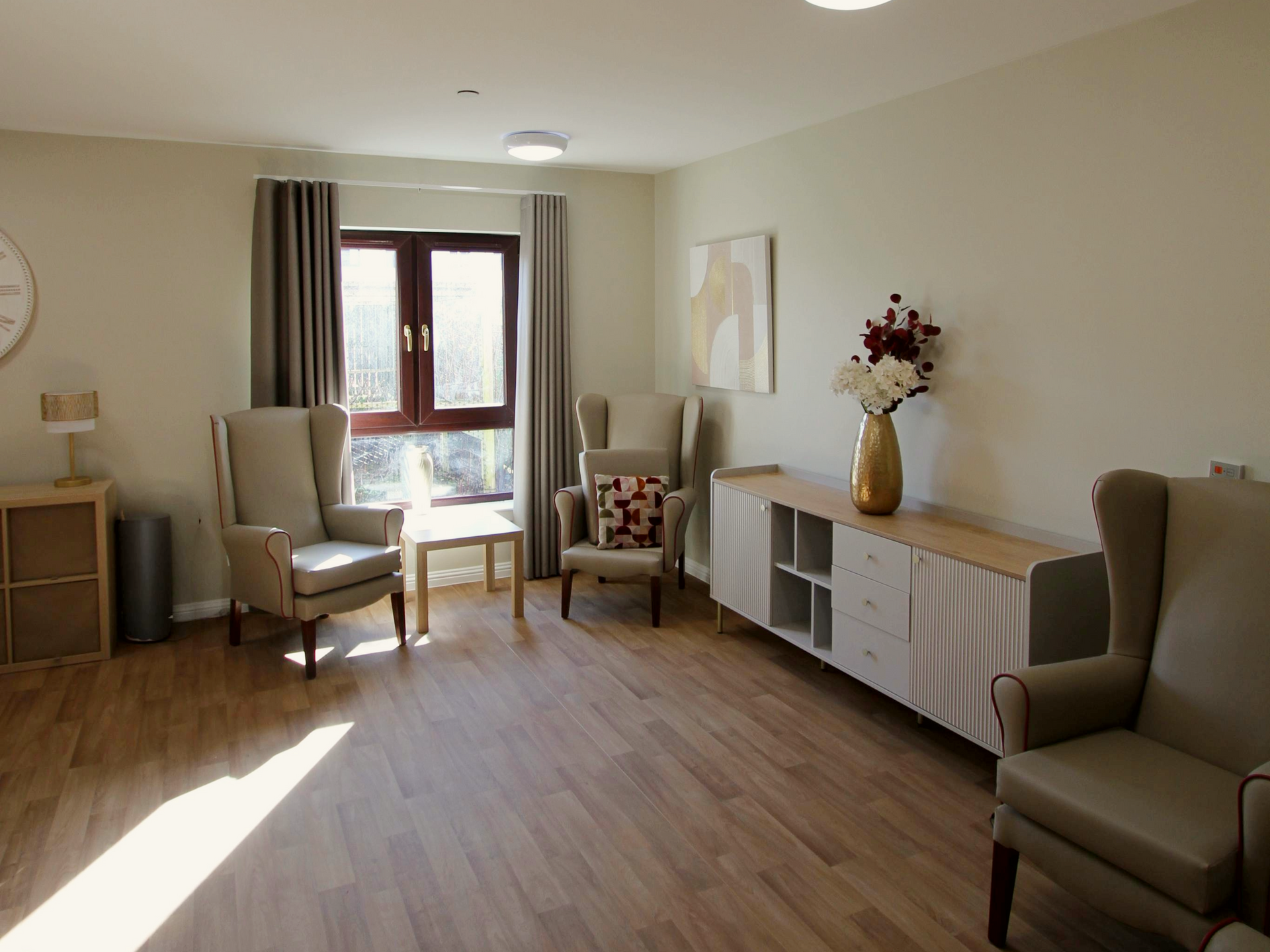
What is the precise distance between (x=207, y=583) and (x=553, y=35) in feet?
11.2

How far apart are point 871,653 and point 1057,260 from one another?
5.15 feet

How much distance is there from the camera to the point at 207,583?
4852mm

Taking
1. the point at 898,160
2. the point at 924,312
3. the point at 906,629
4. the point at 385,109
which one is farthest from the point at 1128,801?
the point at 385,109

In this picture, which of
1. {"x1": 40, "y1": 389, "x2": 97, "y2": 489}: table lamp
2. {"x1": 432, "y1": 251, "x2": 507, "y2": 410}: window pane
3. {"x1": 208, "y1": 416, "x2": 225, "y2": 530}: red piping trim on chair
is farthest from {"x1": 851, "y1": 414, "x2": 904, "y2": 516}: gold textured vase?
{"x1": 40, "y1": 389, "x2": 97, "y2": 489}: table lamp

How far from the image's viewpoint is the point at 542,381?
214 inches

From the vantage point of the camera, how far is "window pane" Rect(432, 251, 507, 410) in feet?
17.6

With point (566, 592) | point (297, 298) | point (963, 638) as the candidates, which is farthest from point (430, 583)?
point (963, 638)

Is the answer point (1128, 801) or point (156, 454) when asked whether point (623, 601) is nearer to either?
point (156, 454)

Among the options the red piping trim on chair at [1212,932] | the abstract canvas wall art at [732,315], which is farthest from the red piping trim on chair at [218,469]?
the red piping trim on chair at [1212,932]

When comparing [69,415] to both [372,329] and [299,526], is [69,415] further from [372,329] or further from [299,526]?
[372,329]

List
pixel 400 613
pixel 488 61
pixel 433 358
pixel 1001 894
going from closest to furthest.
Result: pixel 1001 894 → pixel 488 61 → pixel 400 613 → pixel 433 358

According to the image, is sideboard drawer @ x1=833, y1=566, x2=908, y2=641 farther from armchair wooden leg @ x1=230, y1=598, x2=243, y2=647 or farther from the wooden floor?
armchair wooden leg @ x1=230, y1=598, x2=243, y2=647

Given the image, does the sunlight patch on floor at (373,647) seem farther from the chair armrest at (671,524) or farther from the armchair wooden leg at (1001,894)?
the armchair wooden leg at (1001,894)

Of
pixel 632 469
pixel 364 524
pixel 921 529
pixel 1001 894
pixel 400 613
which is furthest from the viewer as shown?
pixel 632 469
